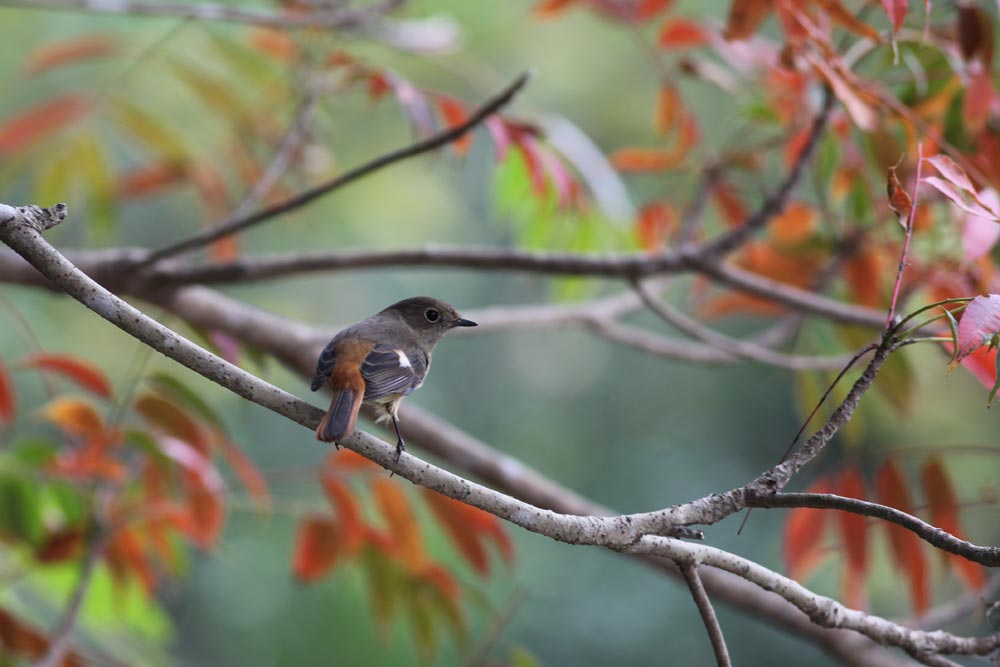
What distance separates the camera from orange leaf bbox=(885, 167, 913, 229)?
130cm

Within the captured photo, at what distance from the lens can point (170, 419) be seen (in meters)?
2.42

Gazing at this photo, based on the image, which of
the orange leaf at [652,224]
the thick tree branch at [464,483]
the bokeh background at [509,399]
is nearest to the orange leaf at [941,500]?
the thick tree branch at [464,483]

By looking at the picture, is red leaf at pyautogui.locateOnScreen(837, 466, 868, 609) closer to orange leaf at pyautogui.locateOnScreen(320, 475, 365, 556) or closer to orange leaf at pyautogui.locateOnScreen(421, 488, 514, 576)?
orange leaf at pyautogui.locateOnScreen(421, 488, 514, 576)

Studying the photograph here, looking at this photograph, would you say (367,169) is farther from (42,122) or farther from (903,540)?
(42,122)

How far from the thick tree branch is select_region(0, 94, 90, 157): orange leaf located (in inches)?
82.0

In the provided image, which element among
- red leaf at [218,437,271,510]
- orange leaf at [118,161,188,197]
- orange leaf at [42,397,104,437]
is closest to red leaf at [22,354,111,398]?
orange leaf at [42,397,104,437]

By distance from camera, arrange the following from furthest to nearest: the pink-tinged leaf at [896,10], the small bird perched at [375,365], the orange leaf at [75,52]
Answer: the orange leaf at [75,52] → the small bird perched at [375,365] → the pink-tinged leaf at [896,10]

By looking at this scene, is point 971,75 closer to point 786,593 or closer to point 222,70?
point 786,593

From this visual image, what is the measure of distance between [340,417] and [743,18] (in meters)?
1.15

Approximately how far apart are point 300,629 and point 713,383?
3.54 meters

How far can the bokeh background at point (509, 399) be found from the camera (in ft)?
21.5

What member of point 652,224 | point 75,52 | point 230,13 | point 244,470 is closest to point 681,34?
point 652,224

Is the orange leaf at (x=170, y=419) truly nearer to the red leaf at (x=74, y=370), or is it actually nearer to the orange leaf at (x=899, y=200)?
the red leaf at (x=74, y=370)

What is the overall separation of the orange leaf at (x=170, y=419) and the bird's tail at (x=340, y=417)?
71 cm
